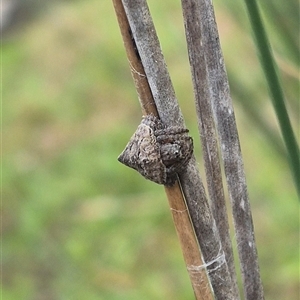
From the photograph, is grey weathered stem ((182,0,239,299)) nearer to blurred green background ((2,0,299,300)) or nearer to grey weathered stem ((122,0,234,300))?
grey weathered stem ((122,0,234,300))

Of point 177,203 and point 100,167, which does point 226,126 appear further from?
point 100,167

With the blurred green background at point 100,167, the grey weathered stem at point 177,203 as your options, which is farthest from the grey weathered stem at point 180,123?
the blurred green background at point 100,167

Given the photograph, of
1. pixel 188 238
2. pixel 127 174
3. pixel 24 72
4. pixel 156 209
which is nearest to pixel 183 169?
pixel 188 238

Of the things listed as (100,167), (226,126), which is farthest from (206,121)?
(100,167)

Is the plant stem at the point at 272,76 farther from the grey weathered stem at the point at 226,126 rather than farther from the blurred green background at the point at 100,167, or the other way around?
the blurred green background at the point at 100,167

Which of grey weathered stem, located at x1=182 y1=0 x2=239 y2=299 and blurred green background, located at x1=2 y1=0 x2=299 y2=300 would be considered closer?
grey weathered stem, located at x1=182 y1=0 x2=239 y2=299

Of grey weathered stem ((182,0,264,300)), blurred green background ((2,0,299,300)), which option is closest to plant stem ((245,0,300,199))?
grey weathered stem ((182,0,264,300))
